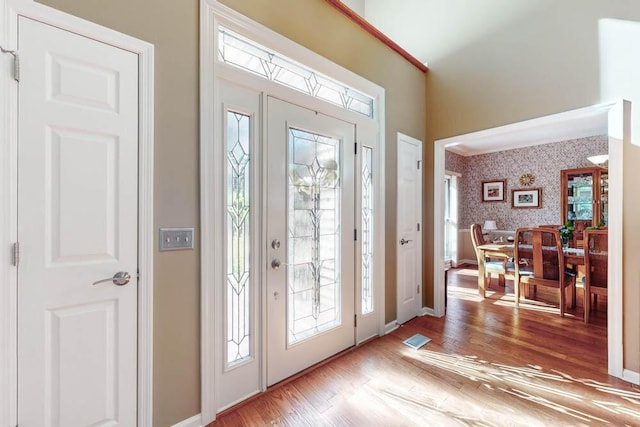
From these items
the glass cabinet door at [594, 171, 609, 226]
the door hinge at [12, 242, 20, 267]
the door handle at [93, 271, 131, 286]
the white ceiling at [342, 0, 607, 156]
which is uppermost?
the white ceiling at [342, 0, 607, 156]

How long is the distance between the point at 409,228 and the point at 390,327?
1.10 metres

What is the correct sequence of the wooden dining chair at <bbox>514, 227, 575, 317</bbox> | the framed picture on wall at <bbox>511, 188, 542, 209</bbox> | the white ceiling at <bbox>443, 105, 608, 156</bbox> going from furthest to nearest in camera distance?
1. the framed picture on wall at <bbox>511, 188, 542, 209</bbox>
2. the wooden dining chair at <bbox>514, 227, 575, 317</bbox>
3. the white ceiling at <bbox>443, 105, 608, 156</bbox>

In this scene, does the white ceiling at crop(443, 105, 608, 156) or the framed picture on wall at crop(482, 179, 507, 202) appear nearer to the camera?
the white ceiling at crop(443, 105, 608, 156)

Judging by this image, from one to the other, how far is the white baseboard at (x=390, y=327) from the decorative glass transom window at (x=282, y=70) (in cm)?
219

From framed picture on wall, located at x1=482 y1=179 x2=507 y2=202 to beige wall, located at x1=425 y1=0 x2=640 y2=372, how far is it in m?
3.89

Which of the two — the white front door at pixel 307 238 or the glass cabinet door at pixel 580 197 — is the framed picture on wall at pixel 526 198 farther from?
the white front door at pixel 307 238

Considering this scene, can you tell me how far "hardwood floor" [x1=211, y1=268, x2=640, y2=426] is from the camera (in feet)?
5.62

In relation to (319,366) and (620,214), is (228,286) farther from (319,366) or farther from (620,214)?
(620,214)

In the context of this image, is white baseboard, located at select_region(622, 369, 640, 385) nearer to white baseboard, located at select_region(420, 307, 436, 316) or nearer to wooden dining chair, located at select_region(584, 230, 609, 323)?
wooden dining chair, located at select_region(584, 230, 609, 323)

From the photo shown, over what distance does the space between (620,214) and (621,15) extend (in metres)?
1.56

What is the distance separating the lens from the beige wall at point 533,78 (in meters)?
2.12

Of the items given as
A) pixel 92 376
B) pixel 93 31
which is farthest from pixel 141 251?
pixel 93 31

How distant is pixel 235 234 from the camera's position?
1795mm

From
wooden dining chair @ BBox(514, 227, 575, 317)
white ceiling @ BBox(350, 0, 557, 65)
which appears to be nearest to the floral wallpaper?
wooden dining chair @ BBox(514, 227, 575, 317)
